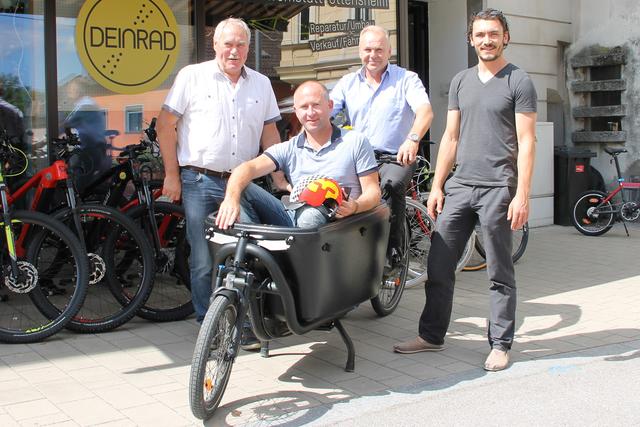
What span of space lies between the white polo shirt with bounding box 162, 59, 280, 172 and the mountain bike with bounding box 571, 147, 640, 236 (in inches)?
246

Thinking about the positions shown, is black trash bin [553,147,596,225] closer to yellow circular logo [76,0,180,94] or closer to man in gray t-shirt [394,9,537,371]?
yellow circular logo [76,0,180,94]

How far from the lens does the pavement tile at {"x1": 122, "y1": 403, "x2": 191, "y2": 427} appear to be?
151 inches

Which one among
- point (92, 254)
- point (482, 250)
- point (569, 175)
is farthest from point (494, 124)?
point (569, 175)

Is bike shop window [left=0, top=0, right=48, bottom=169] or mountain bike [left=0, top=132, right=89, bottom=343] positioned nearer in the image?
mountain bike [left=0, top=132, right=89, bottom=343]

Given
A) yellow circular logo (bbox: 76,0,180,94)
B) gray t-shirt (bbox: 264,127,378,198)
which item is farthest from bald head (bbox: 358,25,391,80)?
yellow circular logo (bbox: 76,0,180,94)

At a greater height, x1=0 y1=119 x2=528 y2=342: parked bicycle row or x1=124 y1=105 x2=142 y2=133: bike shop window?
x1=124 y1=105 x2=142 y2=133: bike shop window

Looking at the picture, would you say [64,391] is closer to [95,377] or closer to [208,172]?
[95,377]

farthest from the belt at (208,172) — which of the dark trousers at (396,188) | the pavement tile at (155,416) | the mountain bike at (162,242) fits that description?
the pavement tile at (155,416)

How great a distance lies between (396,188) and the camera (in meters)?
5.38

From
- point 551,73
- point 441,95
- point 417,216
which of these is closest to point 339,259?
point 417,216

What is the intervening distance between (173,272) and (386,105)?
1.90 m

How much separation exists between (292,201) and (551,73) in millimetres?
7945

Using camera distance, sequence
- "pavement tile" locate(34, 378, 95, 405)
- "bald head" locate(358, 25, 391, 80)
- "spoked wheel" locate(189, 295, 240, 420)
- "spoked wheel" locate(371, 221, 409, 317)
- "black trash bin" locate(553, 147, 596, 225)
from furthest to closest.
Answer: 1. "black trash bin" locate(553, 147, 596, 225)
2. "spoked wheel" locate(371, 221, 409, 317)
3. "bald head" locate(358, 25, 391, 80)
4. "pavement tile" locate(34, 378, 95, 405)
5. "spoked wheel" locate(189, 295, 240, 420)

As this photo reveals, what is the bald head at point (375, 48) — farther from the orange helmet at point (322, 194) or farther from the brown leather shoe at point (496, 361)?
the brown leather shoe at point (496, 361)
